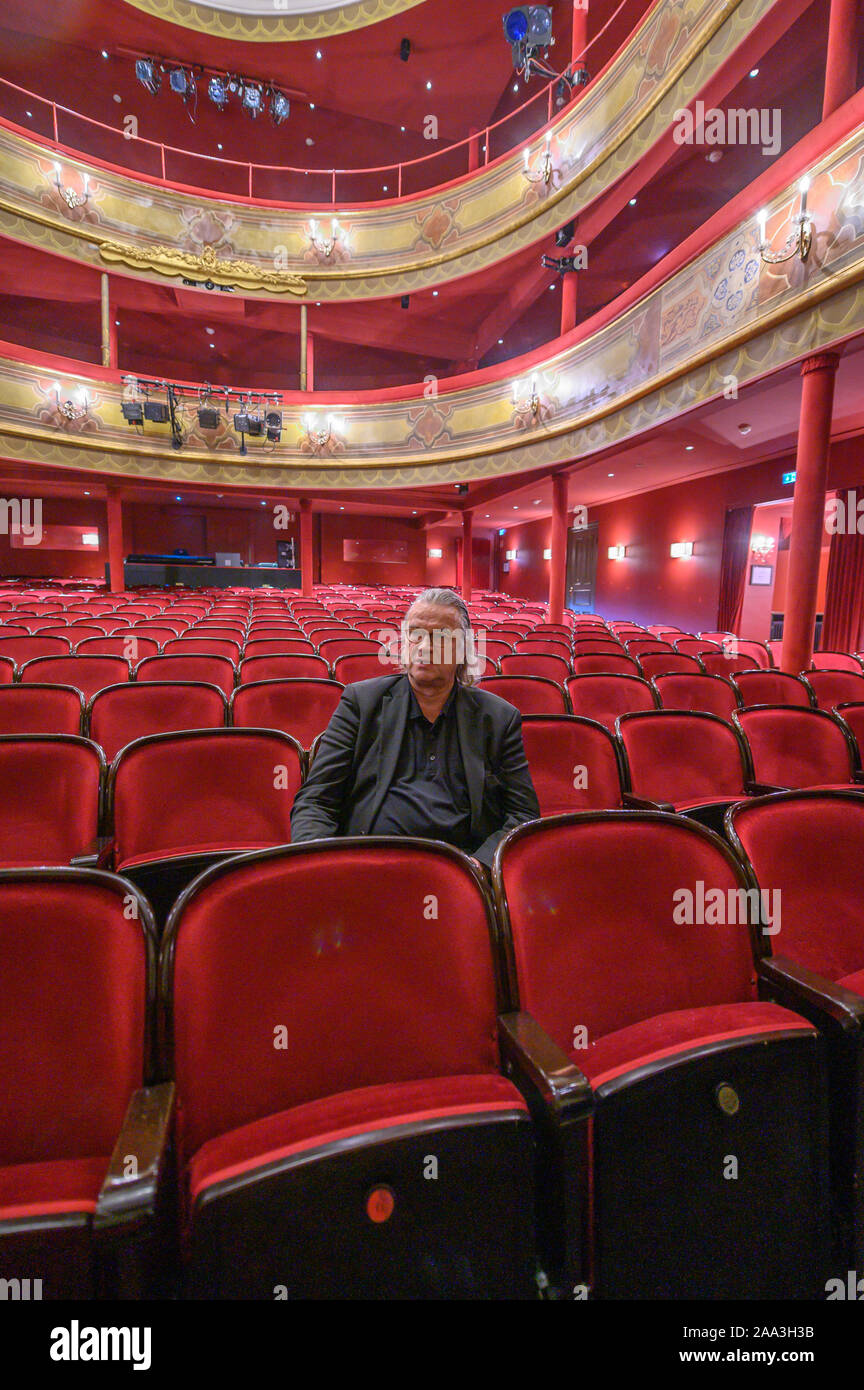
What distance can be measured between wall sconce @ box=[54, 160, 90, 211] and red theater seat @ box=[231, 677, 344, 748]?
12298mm

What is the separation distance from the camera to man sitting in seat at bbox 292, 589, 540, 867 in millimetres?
1531

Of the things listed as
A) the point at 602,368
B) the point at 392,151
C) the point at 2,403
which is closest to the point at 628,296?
the point at 602,368

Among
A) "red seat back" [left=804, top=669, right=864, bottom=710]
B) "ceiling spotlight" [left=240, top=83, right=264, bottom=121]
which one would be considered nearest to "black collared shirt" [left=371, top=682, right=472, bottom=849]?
"red seat back" [left=804, top=669, right=864, bottom=710]

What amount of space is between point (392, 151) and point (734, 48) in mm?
10988

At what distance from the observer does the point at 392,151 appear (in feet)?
43.7

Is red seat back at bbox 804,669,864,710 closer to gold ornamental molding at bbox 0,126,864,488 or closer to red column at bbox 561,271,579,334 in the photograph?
gold ornamental molding at bbox 0,126,864,488

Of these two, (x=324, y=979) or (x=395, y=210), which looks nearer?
(x=324, y=979)

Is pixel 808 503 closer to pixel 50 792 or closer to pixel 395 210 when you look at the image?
pixel 50 792

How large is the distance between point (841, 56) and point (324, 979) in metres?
6.45

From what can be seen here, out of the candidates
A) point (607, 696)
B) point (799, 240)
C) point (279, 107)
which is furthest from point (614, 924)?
point (279, 107)

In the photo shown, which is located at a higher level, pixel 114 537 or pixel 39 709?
pixel 114 537

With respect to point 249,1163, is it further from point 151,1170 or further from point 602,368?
point 602,368

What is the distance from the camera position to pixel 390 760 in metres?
1.56
